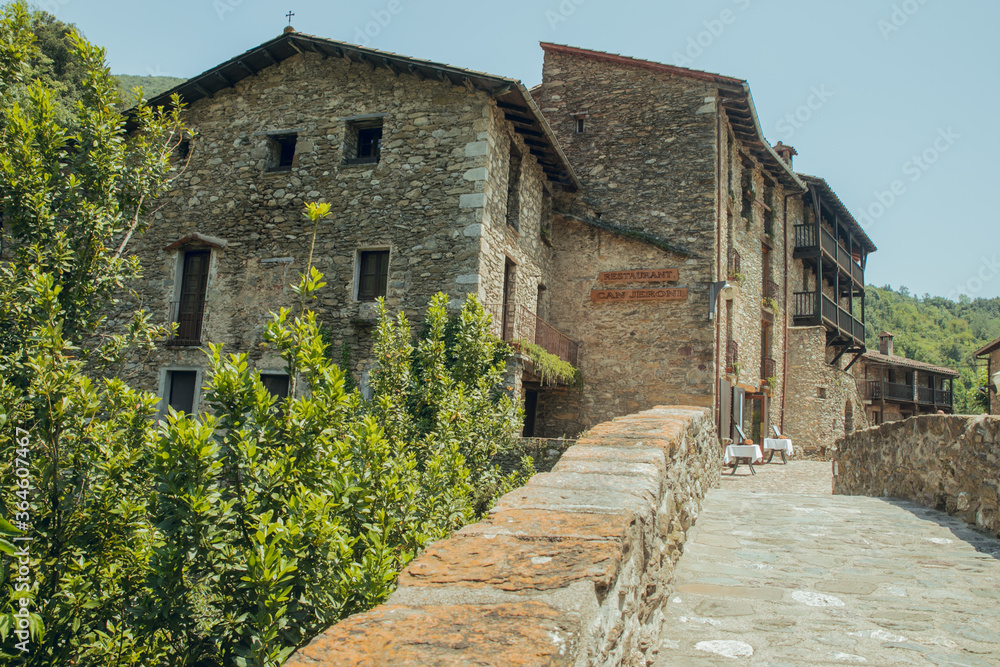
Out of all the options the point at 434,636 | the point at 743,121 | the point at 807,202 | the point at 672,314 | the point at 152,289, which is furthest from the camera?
the point at 807,202

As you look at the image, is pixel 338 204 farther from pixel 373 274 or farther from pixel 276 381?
pixel 276 381

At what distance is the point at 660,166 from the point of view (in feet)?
43.2

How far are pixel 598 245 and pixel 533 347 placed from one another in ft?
11.5

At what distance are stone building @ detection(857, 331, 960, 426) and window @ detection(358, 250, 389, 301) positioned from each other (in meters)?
24.2

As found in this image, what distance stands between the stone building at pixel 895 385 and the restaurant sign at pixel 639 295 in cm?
1900

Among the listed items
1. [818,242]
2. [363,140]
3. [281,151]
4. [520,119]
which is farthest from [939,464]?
[818,242]

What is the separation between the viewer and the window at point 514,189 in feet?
36.9

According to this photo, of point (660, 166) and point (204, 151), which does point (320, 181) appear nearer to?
point (204, 151)

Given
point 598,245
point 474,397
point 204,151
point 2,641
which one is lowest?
point 2,641

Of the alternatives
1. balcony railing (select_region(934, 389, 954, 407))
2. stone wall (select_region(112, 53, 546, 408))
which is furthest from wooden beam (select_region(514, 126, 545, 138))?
balcony railing (select_region(934, 389, 954, 407))

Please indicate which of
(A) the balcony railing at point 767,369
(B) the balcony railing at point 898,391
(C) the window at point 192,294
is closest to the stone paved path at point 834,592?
(C) the window at point 192,294

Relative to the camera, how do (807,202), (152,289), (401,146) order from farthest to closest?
(807,202) → (152,289) → (401,146)

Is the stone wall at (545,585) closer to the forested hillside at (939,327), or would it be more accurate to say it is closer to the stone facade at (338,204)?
the stone facade at (338,204)

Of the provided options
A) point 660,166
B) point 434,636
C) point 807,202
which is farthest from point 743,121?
point 434,636
